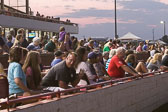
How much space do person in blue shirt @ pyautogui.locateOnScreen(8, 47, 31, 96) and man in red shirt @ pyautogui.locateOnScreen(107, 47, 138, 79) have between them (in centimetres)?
462

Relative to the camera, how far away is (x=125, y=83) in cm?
1091

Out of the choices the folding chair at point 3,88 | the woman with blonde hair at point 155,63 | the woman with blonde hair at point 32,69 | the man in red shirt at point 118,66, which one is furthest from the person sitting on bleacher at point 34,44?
the folding chair at point 3,88

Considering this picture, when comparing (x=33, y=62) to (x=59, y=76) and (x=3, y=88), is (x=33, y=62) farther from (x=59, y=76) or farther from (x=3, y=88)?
(x=3, y=88)

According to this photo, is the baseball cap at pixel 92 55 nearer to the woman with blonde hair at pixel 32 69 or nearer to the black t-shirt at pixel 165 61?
the woman with blonde hair at pixel 32 69

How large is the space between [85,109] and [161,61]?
8837 millimetres

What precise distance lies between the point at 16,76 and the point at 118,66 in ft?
16.4

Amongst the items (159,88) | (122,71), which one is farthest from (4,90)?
(159,88)

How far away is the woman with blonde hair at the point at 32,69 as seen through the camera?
7.89 m

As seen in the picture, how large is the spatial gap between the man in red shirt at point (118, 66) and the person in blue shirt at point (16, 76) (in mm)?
4622

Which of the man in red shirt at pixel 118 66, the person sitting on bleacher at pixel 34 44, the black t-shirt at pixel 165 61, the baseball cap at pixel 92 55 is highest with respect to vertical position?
the person sitting on bleacher at pixel 34 44

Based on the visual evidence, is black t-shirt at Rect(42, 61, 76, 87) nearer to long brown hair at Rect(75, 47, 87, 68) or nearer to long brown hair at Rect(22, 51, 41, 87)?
long brown hair at Rect(22, 51, 41, 87)

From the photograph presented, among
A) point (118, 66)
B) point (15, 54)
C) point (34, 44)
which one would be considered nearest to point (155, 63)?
point (118, 66)

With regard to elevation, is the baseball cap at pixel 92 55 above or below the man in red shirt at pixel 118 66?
above

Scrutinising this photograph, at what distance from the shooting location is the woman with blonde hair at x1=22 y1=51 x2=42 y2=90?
7.89 metres
